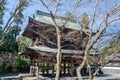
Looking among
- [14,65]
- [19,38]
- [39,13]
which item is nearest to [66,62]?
Result: [39,13]

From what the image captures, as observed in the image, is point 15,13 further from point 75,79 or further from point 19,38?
point 19,38

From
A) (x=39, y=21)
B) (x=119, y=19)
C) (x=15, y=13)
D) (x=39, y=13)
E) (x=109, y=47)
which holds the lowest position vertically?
(x=109, y=47)

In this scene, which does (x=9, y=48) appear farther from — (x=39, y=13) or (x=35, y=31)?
(x=35, y=31)

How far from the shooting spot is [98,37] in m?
9.77

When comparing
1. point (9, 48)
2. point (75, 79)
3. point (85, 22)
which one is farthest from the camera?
point (9, 48)

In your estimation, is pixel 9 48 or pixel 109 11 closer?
pixel 109 11

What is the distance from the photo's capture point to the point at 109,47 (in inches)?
409

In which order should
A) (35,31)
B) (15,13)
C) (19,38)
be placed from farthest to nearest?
(19,38), (35,31), (15,13)

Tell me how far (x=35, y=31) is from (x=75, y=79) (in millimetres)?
6056

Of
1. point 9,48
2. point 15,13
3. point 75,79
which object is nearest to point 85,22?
point 15,13

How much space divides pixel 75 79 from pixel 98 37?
10485mm

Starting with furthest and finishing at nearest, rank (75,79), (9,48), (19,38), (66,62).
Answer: (19,38) < (9,48) < (66,62) < (75,79)

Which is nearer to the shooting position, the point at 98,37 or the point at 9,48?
the point at 98,37

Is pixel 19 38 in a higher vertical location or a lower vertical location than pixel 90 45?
higher
